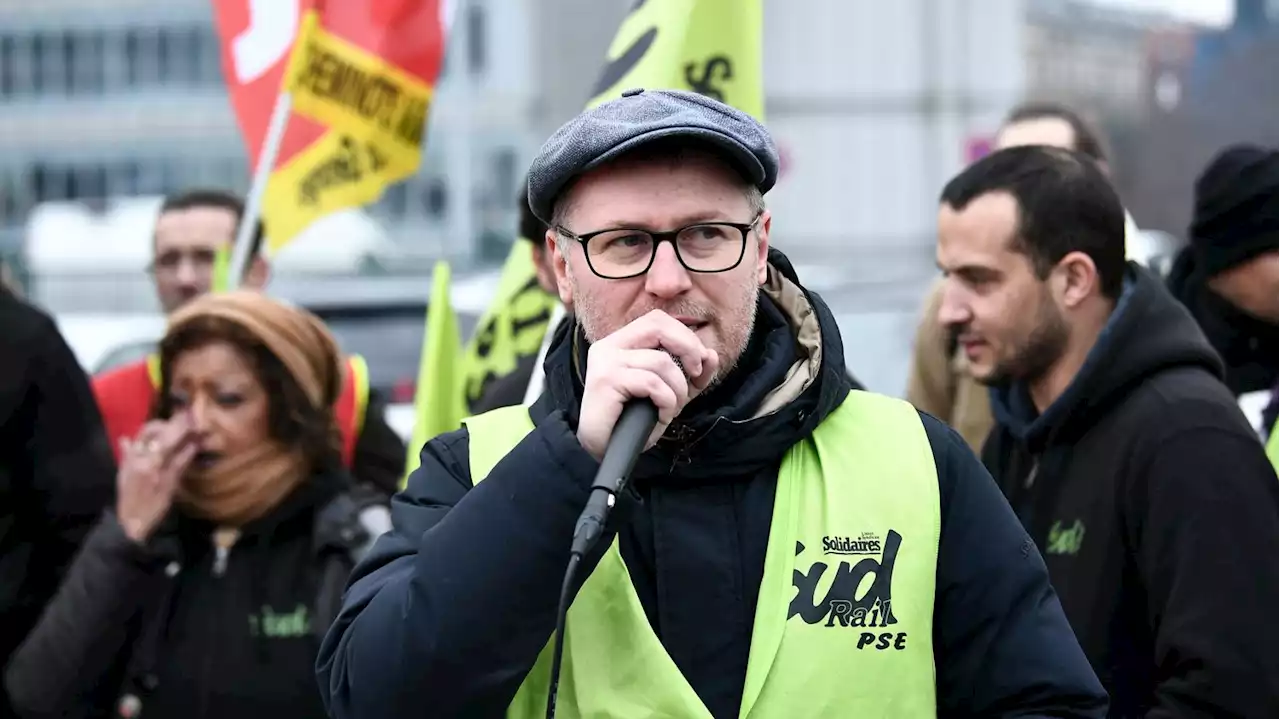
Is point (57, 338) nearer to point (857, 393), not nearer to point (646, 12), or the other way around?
point (646, 12)

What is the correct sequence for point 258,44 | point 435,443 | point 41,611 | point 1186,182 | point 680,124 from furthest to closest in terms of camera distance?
point 1186,182, point 258,44, point 41,611, point 435,443, point 680,124

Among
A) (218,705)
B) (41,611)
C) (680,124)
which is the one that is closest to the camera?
(680,124)

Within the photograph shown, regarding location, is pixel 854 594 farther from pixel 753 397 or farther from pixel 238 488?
pixel 238 488

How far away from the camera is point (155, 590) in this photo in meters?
4.42

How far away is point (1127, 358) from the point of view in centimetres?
364

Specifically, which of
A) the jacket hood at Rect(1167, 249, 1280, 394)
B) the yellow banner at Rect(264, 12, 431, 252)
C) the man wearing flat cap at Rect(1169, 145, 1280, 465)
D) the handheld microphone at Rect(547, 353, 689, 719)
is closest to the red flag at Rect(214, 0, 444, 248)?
the yellow banner at Rect(264, 12, 431, 252)

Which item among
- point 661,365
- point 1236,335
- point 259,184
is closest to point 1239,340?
point 1236,335

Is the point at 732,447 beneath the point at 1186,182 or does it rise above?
above

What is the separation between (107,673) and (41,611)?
2.00 feet

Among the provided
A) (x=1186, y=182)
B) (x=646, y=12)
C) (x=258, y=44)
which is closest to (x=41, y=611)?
(x=646, y=12)

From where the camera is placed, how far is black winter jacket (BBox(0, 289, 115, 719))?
15.9ft

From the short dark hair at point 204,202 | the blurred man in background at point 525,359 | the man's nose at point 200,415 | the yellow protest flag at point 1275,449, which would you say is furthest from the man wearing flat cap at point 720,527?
the short dark hair at point 204,202

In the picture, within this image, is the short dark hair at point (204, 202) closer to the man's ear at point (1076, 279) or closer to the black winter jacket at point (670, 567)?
the man's ear at point (1076, 279)

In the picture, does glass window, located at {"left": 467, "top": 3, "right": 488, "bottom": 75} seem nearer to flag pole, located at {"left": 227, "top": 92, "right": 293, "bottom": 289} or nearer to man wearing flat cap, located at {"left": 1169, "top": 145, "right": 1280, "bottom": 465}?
flag pole, located at {"left": 227, "top": 92, "right": 293, "bottom": 289}
